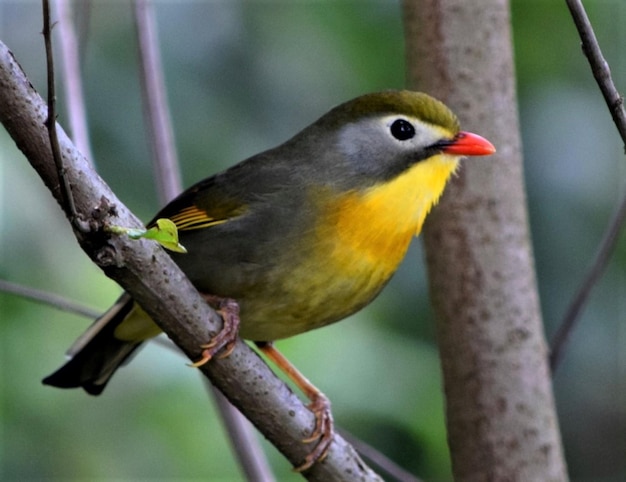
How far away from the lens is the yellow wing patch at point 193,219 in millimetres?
3318

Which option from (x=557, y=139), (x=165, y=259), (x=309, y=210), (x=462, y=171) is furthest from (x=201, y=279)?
(x=557, y=139)

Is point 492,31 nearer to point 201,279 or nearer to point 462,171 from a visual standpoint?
point 462,171

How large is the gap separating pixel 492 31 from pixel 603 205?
1.83m

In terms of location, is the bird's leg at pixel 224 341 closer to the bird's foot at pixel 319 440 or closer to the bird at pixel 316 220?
the bird at pixel 316 220

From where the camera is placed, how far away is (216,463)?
4199 mm

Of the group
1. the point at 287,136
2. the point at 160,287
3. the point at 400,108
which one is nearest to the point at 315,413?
the point at 160,287

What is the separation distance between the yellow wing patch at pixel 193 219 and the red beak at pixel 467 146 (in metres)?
0.78

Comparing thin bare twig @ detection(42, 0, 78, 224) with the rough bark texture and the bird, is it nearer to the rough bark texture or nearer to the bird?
the bird

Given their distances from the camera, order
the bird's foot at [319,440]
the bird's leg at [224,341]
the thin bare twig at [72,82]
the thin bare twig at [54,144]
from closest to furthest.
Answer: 1. the thin bare twig at [54,144]
2. the bird's leg at [224,341]
3. the bird's foot at [319,440]
4. the thin bare twig at [72,82]

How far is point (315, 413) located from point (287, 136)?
2.27 metres

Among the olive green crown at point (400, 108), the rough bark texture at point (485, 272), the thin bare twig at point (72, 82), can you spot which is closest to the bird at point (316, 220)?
the olive green crown at point (400, 108)

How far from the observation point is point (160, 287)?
2.53 meters

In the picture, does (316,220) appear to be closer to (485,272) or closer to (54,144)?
(485,272)

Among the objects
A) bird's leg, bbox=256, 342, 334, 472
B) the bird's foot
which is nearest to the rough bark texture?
bird's leg, bbox=256, 342, 334, 472
